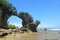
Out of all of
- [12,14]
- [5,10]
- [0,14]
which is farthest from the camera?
[12,14]

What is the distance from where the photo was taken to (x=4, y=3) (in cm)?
7862

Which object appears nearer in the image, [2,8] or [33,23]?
[2,8]

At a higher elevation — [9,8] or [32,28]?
[9,8]

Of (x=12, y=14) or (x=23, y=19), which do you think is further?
(x=23, y=19)

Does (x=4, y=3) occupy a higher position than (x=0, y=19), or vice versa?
(x=4, y=3)

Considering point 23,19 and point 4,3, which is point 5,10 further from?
point 23,19

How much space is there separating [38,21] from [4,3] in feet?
108

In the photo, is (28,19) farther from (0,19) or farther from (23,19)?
(0,19)

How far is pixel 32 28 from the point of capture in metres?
103

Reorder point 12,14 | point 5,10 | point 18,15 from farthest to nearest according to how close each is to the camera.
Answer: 1. point 18,15
2. point 12,14
3. point 5,10

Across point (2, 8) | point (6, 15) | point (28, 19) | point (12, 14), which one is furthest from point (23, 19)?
point (2, 8)

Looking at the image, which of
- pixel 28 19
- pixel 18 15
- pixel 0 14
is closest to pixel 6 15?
pixel 0 14

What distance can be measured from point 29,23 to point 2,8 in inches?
1188

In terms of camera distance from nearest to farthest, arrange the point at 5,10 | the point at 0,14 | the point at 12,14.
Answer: the point at 0,14
the point at 5,10
the point at 12,14
